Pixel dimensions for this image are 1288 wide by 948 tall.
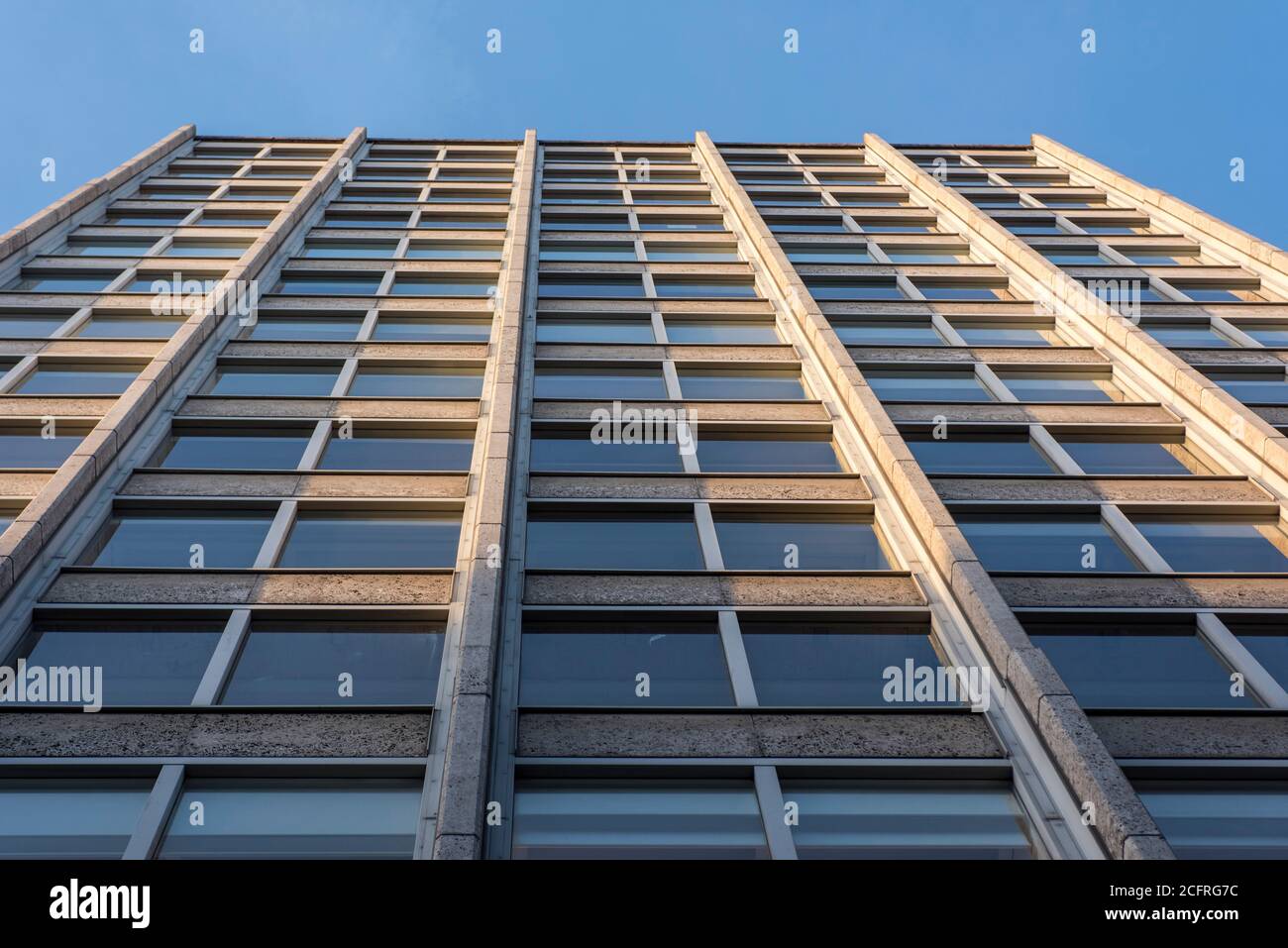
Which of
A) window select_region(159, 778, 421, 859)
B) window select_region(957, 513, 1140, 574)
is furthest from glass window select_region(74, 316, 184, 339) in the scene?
window select_region(957, 513, 1140, 574)

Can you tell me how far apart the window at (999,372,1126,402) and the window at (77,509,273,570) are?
14.7 m

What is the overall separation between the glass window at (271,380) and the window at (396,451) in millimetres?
2277

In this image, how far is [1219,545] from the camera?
16750 millimetres

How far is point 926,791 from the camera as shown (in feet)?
39.4

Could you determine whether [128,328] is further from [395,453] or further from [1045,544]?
[1045,544]

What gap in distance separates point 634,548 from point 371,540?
13.2 ft

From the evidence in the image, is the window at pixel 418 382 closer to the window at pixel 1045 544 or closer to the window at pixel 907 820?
the window at pixel 1045 544

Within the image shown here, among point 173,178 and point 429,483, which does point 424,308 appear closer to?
point 429,483

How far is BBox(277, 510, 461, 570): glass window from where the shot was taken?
15961 mm

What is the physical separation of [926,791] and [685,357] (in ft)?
41.7

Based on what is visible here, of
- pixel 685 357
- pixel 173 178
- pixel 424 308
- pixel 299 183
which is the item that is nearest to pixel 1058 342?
pixel 685 357

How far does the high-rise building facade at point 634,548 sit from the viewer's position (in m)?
11.6

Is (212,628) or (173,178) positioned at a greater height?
(173,178)

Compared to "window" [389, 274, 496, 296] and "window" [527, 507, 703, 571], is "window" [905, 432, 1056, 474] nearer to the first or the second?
"window" [527, 507, 703, 571]
